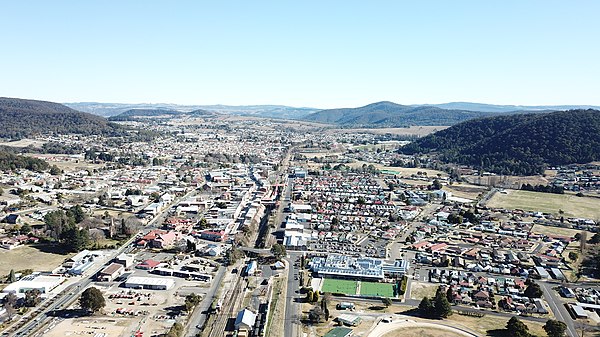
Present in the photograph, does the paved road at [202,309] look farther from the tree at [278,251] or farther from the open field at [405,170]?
the open field at [405,170]

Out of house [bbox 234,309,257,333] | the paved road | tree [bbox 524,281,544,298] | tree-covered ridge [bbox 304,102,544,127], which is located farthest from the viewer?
tree-covered ridge [bbox 304,102,544,127]

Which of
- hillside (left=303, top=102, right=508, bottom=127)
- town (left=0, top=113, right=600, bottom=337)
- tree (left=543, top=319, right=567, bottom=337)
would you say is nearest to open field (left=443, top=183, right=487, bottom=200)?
town (left=0, top=113, right=600, bottom=337)

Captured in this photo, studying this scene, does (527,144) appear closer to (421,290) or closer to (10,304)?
(421,290)

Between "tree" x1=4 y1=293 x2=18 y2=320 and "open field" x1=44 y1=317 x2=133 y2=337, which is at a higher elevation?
"tree" x1=4 y1=293 x2=18 y2=320

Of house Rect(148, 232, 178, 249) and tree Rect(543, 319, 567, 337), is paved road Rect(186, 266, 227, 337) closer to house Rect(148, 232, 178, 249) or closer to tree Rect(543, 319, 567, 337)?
house Rect(148, 232, 178, 249)

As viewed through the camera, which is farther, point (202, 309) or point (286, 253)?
point (286, 253)

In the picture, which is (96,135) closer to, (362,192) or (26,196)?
(26,196)

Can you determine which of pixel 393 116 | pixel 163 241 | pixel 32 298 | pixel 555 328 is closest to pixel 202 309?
pixel 32 298
